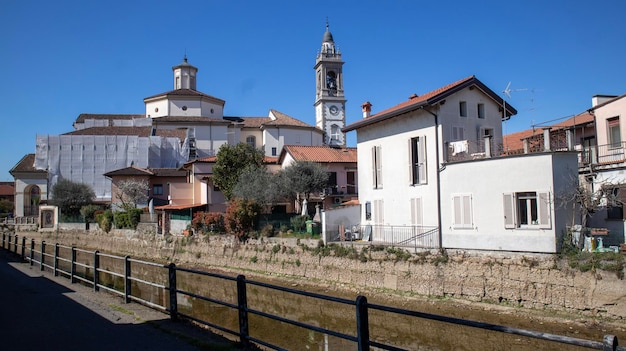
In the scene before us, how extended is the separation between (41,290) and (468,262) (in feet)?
47.9

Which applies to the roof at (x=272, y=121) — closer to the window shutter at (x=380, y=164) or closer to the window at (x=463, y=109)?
the window shutter at (x=380, y=164)

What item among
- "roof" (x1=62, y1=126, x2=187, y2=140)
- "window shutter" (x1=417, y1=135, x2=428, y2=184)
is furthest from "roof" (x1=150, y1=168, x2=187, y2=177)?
"window shutter" (x1=417, y1=135, x2=428, y2=184)

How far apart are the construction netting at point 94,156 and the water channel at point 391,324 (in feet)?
147

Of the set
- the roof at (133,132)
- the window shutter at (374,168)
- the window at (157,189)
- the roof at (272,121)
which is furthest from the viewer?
the roof at (272,121)

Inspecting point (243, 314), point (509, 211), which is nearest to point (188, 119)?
point (509, 211)

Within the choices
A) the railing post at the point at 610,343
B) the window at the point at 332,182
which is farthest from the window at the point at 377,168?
the railing post at the point at 610,343

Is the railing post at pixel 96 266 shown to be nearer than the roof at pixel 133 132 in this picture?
Yes

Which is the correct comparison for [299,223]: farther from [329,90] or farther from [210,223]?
[329,90]

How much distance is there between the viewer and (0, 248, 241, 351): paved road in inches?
279

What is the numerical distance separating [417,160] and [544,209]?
7273 millimetres

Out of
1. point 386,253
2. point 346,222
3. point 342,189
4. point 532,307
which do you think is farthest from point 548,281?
point 342,189

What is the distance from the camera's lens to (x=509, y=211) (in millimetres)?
18453

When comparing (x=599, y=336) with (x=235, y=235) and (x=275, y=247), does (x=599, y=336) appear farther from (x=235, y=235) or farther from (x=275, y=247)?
(x=235, y=235)

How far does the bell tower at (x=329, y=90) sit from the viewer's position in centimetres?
6981
